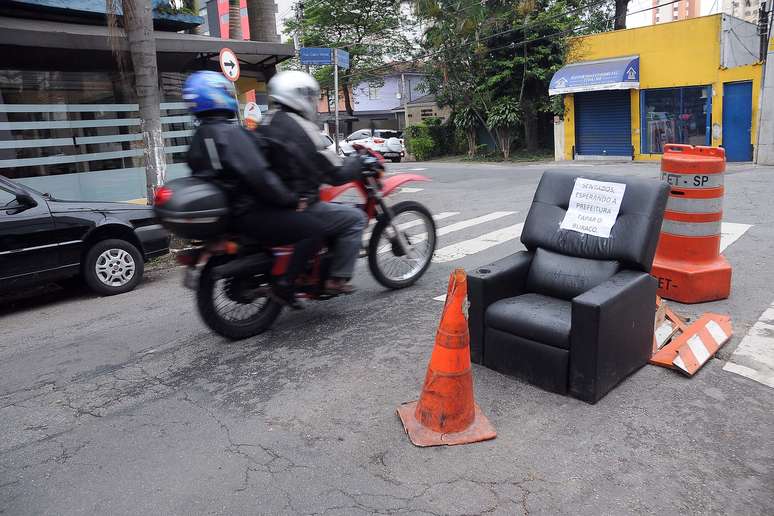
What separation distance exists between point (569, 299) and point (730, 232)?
519 centimetres

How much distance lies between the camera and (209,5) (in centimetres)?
1709

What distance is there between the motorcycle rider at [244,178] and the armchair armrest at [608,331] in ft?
7.29

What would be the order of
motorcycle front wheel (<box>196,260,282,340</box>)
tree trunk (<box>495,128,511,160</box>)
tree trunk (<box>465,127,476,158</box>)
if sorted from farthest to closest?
tree trunk (<box>465,127,476,158</box>) → tree trunk (<box>495,128,511,160</box>) → motorcycle front wheel (<box>196,260,282,340</box>)

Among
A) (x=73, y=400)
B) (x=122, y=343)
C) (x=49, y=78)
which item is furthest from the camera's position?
(x=49, y=78)

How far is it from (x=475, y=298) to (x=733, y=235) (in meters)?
5.55

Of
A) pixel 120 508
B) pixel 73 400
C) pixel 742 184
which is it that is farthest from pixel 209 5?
pixel 120 508

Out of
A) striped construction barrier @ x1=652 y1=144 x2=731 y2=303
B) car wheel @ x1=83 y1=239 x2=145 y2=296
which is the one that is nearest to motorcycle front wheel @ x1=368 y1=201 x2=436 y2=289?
striped construction barrier @ x1=652 y1=144 x2=731 y2=303

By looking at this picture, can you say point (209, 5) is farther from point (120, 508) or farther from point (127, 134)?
point (120, 508)

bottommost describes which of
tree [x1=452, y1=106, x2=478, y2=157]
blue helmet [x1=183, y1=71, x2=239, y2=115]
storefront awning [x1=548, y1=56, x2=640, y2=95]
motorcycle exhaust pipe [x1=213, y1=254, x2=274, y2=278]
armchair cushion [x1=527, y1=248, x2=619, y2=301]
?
armchair cushion [x1=527, y1=248, x2=619, y2=301]

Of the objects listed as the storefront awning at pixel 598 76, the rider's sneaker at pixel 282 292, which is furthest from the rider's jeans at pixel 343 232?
the storefront awning at pixel 598 76

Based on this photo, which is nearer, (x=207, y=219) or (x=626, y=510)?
(x=626, y=510)

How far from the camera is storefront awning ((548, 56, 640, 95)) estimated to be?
75.9 ft

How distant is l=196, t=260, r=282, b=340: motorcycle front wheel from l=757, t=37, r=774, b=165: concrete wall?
19.5m

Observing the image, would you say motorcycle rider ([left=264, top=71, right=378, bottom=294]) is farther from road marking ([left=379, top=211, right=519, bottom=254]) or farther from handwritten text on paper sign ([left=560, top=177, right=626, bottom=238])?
road marking ([left=379, top=211, right=519, bottom=254])
